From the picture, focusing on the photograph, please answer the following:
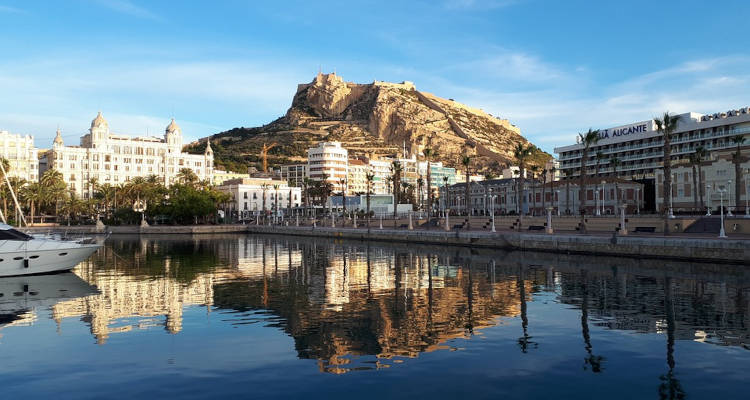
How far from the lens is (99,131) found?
193750 mm

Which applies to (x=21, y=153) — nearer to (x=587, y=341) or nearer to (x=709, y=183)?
(x=709, y=183)

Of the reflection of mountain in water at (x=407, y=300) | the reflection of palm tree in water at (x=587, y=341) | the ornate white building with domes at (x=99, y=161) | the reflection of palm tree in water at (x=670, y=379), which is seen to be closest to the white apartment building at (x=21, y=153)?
the ornate white building with domes at (x=99, y=161)

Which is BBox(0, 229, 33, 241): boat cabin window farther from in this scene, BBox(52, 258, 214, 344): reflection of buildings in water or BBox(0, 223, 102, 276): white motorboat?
BBox(52, 258, 214, 344): reflection of buildings in water

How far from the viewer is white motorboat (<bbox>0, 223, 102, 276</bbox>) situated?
132 feet

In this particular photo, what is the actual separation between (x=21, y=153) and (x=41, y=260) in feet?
539

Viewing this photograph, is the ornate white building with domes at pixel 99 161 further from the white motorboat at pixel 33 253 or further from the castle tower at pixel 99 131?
the white motorboat at pixel 33 253

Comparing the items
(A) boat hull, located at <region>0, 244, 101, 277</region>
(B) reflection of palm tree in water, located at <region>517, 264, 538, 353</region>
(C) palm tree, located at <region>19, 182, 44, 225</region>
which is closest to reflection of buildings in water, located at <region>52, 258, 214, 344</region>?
(A) boat hull, located at <region>0, 244, 101, 277</region>

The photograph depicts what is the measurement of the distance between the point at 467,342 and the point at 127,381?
10.9 meters

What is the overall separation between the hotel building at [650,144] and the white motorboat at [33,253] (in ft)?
356

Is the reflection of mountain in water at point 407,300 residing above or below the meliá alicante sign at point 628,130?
below

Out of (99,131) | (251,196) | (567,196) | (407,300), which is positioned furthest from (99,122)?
(407,300)

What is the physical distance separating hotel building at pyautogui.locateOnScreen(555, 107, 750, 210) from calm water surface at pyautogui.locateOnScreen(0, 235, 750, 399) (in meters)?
102

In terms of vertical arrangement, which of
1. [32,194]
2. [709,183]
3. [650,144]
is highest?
[650,144]

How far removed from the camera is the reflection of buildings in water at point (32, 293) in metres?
26.0
